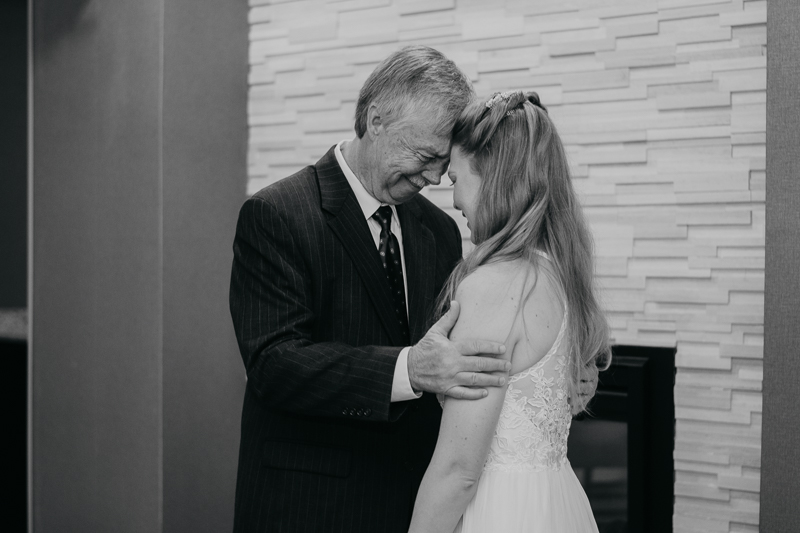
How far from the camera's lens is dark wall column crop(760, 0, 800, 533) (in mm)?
1832

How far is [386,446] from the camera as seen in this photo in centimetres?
188

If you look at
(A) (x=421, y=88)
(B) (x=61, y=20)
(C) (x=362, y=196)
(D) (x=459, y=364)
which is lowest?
(D) (x=459, y=364)

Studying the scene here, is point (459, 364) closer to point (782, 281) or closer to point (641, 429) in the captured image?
point (782, 281)

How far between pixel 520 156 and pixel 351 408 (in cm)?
64

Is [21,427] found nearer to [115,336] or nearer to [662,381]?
[115,336]

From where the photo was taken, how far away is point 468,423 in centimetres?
142

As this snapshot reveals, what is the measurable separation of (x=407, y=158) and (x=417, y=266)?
30cm

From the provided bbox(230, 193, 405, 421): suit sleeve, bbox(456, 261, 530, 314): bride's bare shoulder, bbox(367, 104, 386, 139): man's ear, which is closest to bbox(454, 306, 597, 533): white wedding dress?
bbox(456, 261, 530, 314): bride's bare shoulder

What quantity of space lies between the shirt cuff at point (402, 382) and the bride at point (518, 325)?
0.18 m

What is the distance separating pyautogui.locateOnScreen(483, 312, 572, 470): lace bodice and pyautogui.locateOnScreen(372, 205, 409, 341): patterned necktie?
51 centimetres

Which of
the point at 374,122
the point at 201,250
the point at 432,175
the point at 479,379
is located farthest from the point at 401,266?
the point at 201,250

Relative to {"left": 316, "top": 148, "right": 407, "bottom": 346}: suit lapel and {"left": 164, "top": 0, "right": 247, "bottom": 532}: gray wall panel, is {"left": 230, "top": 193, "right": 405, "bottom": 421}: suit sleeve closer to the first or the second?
{"left": 316, "top": 148, "right": 407, "bottom": 346}: suit lapel

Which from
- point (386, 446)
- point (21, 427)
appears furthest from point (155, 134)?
point (386, 446)

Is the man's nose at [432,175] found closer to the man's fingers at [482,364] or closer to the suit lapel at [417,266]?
the suit lapel at [417,266]
